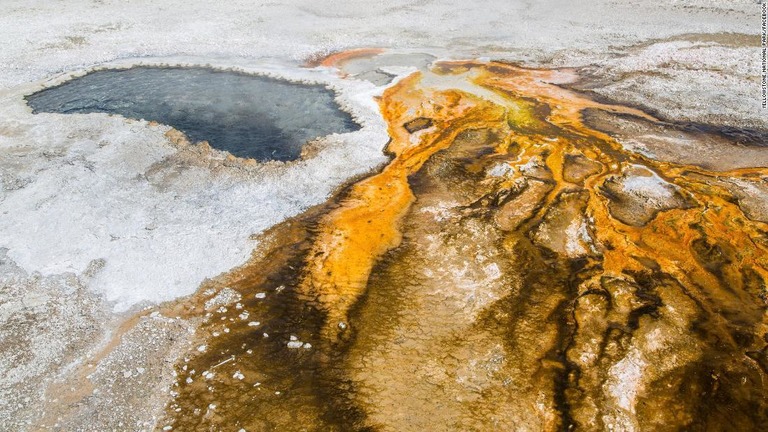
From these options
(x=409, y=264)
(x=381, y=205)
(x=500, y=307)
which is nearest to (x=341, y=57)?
(x=381, y=205)

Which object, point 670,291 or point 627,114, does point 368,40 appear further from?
point 670,291

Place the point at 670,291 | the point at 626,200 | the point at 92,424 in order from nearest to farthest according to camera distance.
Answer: the point at 92,424 → the point at 670,291 → the point at 626,200

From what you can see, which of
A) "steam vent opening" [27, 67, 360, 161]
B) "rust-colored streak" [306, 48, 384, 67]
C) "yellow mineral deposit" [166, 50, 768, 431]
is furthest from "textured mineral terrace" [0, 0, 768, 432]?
"rust-colored streak" [306, 48, 384, 67]

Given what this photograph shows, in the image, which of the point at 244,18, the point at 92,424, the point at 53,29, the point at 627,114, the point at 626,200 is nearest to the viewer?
the point at 92,424

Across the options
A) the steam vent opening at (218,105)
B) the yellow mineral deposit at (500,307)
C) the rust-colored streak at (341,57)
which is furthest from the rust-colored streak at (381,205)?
the rust-colored streak at (341,57)

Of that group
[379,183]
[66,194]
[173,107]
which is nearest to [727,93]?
[379,183]

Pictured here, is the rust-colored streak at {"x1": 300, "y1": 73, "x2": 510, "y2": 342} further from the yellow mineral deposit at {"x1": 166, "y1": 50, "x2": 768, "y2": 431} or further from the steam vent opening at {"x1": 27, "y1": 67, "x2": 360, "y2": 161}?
the steam vent opening at {"x1": 27, "y1": 67, "x2": 360, "y2": 161}

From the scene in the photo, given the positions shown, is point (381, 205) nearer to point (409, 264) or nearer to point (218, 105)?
point (409, 264)
